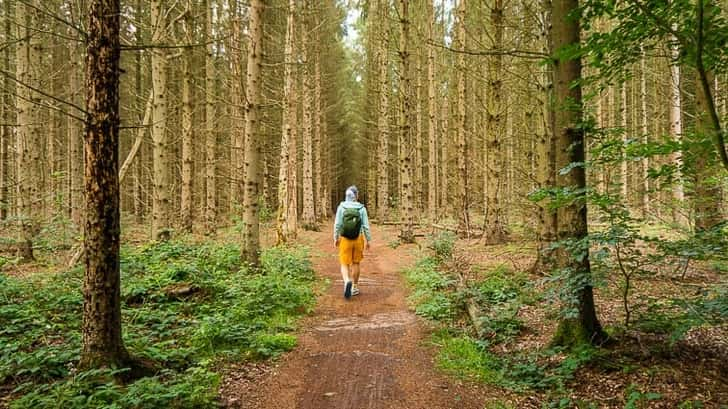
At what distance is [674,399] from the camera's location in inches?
128

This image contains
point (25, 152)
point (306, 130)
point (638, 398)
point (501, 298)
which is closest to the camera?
point (638, 398)

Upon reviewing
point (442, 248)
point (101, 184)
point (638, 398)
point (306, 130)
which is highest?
point (306, 130)

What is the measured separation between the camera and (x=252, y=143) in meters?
8.58

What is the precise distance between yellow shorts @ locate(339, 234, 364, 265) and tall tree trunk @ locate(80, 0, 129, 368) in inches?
167

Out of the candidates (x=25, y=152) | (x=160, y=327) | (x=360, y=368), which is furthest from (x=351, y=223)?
(x=25, y=152)

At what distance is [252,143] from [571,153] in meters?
6.40

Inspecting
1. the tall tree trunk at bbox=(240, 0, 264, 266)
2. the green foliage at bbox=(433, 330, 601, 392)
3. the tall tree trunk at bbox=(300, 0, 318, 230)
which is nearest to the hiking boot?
the tall tree trunk at bbox=(240, 0, 264, 266)

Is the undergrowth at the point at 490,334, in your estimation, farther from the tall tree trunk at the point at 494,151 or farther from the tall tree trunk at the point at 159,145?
the tall tree trunk at the point at 159,145

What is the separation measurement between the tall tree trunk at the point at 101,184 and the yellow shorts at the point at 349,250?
425 cm

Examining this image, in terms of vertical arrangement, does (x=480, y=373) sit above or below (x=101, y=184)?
below

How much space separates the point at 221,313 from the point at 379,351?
2.39 metres

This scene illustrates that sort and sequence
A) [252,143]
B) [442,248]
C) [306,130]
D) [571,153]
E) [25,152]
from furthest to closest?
[306,130]
[442,248]
[25,152]
[252,143]
[571,153]

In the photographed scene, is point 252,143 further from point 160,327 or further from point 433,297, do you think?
point 433,297

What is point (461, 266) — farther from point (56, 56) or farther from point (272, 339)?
point (56, 56)
